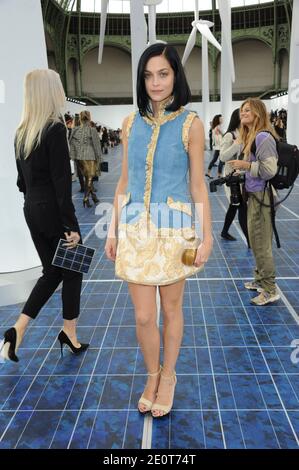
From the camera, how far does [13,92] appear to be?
4.45m

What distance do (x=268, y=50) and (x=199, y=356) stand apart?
151 feet

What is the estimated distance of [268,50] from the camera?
1729 inches

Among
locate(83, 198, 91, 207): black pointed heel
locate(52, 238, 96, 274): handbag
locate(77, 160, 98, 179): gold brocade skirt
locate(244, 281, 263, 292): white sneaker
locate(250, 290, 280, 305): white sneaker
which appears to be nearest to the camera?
locate(52, 238, 96, 274): handbag

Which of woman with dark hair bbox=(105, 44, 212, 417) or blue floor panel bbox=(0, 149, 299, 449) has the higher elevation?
woman with dark hair bbox=(105, 44, 212, 417)

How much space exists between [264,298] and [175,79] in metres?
2.45

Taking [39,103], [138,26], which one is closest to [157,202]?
[39,103]

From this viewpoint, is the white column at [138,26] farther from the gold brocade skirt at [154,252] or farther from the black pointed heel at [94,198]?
the black pointed heel at [94,198]

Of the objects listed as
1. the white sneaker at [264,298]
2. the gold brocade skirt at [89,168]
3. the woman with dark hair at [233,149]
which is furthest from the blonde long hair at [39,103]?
the gold brocade skirt at [89,168]

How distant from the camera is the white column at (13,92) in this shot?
437 centimetres

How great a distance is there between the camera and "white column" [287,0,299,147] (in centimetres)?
1345

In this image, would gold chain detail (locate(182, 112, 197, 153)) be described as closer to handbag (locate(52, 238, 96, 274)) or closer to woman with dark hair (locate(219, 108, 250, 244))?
handbag (locate(52, 238, 96, 274))

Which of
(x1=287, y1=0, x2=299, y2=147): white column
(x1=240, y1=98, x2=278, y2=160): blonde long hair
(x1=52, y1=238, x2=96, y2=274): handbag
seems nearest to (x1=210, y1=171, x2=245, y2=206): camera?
(x1=240, y1=98, x2=278, y2=160): blonde long hair

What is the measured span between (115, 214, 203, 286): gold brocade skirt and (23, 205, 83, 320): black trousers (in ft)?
2.61
